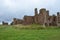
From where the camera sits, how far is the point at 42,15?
61.3m

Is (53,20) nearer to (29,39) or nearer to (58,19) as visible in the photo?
(58,19)

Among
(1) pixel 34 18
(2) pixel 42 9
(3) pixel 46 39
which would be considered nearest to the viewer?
(3) pixel 46 39

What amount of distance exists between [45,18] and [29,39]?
3577cm

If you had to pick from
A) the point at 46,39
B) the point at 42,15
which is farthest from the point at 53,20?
the point at 46,39

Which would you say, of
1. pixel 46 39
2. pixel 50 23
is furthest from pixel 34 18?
pixel 46 39

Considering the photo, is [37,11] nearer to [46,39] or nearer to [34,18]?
[34,18]

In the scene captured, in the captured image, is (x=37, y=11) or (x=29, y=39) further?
(x=37, y=11)

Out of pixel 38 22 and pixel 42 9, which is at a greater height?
pixel 42 9

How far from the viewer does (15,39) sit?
86.4 feet

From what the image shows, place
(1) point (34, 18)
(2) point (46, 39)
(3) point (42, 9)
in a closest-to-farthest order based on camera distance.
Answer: (2) point (46, 39) → (3) point (42, 9) → (1) point (34, 18)

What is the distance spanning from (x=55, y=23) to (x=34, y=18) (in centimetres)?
830

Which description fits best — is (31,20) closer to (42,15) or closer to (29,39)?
(42,15)

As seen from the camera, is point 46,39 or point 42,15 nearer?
point 46,39

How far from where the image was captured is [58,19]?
2510 inches
